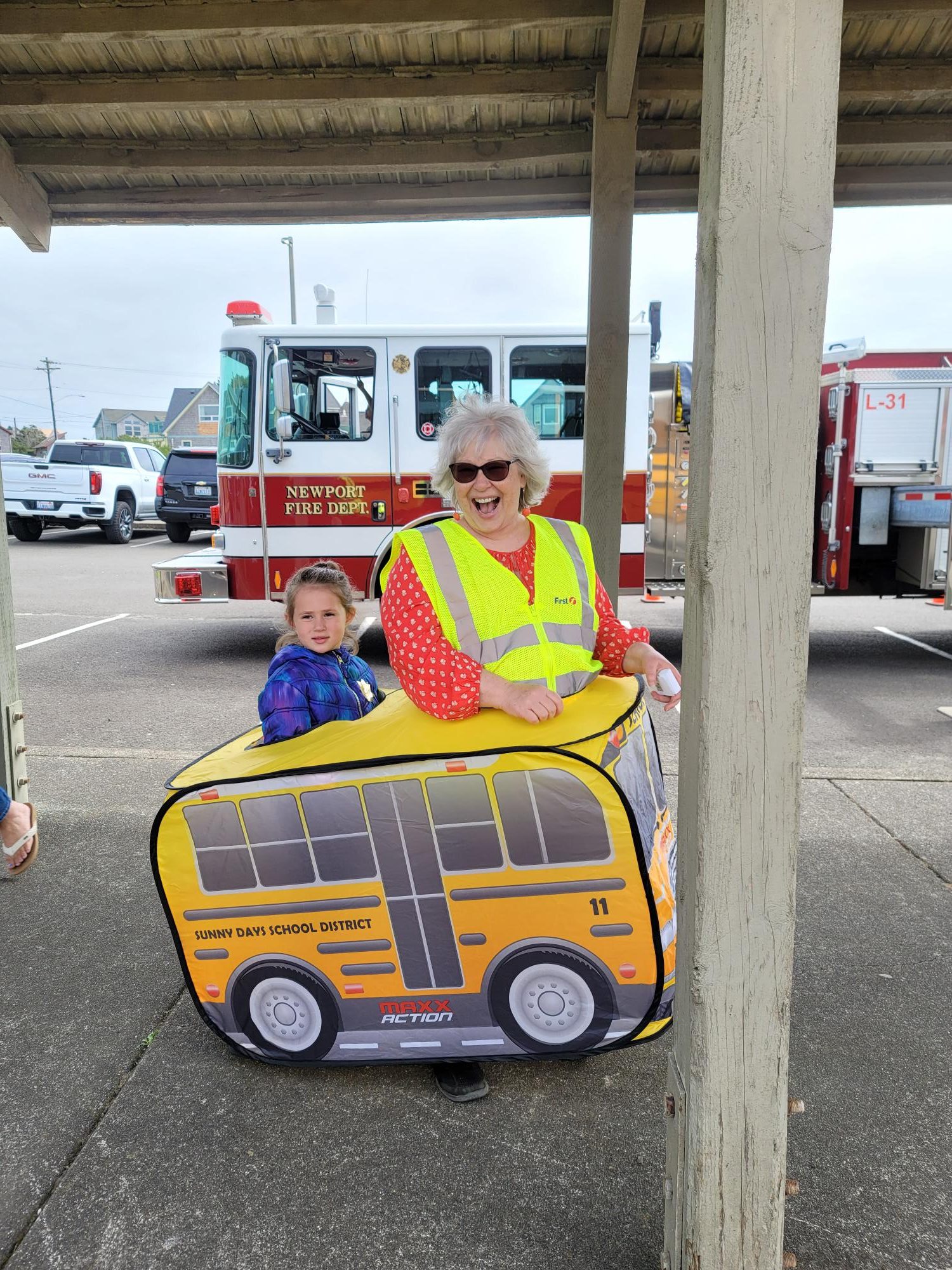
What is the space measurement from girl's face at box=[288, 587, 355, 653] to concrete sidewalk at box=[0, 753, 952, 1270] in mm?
1167

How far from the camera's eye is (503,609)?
7.21 feet

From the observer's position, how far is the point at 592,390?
4.37 meters

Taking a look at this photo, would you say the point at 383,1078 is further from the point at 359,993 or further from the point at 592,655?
the point at 592,655

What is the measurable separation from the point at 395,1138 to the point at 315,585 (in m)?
1.49

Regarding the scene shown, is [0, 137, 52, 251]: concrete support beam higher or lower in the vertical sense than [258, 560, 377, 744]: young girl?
higher

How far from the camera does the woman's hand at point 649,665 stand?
7.86ft

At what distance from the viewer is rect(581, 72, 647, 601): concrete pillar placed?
4.19 meters

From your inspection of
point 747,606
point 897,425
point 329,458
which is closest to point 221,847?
point 747,606

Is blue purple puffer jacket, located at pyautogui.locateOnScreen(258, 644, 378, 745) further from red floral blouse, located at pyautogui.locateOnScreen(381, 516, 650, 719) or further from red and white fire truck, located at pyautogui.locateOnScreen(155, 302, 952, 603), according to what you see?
red and white fire truck, located at pyautogui.locateOnScreen(155, 302, 952, 603)

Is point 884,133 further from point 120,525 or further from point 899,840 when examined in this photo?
point 120,525

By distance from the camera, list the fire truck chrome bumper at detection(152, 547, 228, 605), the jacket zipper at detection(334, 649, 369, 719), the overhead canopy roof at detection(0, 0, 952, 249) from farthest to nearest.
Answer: the fire truck chrome bumper at detection(152, 547, 228, 605) < the overhead canopy roof at detection(0, 0, 952, 249) < the jacket zipper at detection(334, 649, 369, 719)

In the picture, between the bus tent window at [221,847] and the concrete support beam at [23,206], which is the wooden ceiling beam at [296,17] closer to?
the concrete support beam at [23,206]

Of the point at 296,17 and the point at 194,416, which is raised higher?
the point at 194,416

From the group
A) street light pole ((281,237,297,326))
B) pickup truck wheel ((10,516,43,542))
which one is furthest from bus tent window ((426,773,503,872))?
street light pole ((281,237,297,326))
